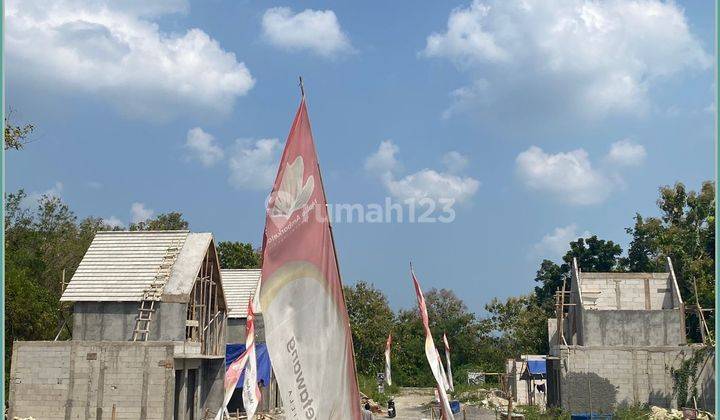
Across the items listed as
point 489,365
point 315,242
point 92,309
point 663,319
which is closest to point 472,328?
point 489,365

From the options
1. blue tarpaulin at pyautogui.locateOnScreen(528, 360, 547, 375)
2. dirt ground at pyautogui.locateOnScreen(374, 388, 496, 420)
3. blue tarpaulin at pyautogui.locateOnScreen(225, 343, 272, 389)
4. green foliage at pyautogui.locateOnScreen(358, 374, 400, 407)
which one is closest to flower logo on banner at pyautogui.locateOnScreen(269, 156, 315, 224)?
dirt ground at pyautogui.locateOnScreen(374, 388, 496, 420)

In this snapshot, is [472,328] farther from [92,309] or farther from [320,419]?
[320,419]

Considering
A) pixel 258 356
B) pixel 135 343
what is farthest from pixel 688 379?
pixel 135 343

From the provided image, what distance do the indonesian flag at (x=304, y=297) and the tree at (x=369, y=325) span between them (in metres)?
55.1

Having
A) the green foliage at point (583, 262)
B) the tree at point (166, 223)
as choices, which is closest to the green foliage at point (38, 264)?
the tree at point (166, 223)

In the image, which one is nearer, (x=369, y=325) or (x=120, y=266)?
(x=120, y=266)

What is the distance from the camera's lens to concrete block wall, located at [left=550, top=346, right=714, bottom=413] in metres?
27.3

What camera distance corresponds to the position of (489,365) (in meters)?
62.5

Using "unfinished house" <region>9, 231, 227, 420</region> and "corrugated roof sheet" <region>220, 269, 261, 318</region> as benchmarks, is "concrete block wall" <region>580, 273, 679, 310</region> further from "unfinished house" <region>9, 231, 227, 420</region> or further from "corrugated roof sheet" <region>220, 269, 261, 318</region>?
"corrugated roof sheet" <region>220, 269, 261, 318</region>

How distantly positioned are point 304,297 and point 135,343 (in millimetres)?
19191

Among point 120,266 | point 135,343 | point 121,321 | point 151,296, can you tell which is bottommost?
point 135,343

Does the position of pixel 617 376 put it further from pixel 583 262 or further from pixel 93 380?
pixel 583 262

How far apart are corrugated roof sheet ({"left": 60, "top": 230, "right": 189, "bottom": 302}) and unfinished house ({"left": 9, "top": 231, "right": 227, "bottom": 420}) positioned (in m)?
0.04

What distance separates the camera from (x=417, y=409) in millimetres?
42312
